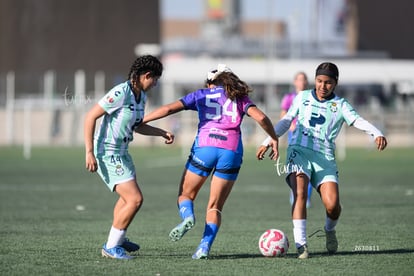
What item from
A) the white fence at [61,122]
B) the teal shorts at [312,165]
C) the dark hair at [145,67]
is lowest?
the white fence at [61,122]

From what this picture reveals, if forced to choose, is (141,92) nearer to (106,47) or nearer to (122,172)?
(122,172)

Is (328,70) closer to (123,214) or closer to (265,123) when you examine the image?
(265,123)

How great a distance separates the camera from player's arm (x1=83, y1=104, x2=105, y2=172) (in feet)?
A: 34.2

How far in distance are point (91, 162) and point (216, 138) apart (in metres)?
1.32

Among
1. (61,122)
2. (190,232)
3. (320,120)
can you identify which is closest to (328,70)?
(320,120)

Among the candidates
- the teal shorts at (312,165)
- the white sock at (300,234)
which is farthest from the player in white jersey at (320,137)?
the white sock at (300,234)

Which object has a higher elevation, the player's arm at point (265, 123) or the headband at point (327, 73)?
the headband at point (327, 73)

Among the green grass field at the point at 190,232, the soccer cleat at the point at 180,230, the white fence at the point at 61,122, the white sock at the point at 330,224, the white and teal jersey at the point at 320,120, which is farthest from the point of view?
the white fence at the point at 61,122

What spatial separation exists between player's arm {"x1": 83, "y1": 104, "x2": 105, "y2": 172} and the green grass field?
0.96 meters

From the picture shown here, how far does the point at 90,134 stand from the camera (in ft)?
34.7

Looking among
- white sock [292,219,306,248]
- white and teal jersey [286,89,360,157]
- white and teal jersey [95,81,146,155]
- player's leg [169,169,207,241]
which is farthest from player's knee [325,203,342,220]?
white and teal jersey [95,81,146,155]

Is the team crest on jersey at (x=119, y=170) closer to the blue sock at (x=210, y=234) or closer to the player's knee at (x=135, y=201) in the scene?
the player's knee at (x=135, y=201)

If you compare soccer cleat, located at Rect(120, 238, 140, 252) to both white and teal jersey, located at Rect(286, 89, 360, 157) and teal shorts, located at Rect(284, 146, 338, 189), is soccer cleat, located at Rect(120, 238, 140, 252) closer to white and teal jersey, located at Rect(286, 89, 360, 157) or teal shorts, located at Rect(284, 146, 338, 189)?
teal shorts, located at Rect(284, 146, 338, 189)

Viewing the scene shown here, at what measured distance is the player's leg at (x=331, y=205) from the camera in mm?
11320
